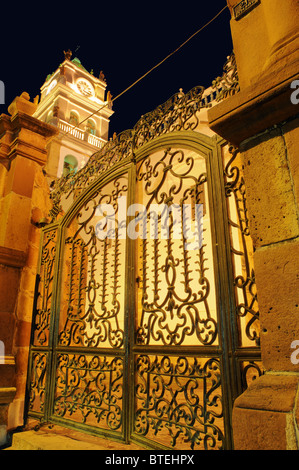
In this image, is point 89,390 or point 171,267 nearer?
point 89,390

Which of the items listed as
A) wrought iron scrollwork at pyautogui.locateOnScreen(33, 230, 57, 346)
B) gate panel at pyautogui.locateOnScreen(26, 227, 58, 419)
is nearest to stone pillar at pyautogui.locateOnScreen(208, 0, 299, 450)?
gate panel at pyautogui.locateOnScreen(26, 227, 58, 419)

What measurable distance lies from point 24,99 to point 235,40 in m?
4.02

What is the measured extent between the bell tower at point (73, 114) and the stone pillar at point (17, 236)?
1157 centimetres

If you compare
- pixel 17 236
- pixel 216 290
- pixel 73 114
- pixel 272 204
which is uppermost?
pixel 73 114

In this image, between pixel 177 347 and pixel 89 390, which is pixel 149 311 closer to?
pixel 177 347

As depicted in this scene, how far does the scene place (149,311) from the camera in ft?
10.3

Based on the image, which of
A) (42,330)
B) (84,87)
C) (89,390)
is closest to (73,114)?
(84,87)

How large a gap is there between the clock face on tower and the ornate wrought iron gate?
78.9 feet

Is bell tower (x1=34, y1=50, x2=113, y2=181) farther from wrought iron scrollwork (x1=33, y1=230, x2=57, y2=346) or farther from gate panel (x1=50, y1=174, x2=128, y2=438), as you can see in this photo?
gate panel (x1=50, y1=174, x2=128, y2=438)

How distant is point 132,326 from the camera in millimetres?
3229

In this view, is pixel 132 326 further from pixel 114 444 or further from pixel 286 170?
pixel 286 170

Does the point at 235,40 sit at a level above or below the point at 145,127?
below

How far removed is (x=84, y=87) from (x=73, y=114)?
14.5 feet
